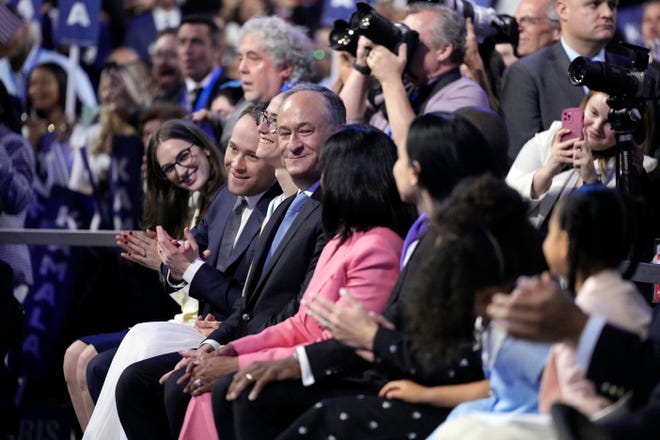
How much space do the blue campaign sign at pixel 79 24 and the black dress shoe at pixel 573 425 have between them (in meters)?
7.15

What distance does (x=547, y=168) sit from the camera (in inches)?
186

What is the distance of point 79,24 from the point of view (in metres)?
9.27

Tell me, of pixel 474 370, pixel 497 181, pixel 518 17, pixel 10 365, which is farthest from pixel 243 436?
pixel 518 17

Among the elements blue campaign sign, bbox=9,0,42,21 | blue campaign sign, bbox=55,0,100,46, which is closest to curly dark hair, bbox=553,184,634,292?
blue campaign sign, bbox=55,0,100,46

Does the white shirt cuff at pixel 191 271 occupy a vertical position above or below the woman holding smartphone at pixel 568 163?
below

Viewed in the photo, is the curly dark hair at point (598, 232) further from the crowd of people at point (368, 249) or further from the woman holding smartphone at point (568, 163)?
the woman holding smartphone at point (568, 163)

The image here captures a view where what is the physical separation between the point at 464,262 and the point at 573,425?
0.53 m

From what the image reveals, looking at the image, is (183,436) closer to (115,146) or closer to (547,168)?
(547,168)

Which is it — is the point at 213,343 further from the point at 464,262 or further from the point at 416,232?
the point at 464,262

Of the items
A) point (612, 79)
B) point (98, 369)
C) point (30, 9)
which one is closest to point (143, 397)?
point (98, 369)

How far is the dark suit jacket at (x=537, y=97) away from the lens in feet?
18.4

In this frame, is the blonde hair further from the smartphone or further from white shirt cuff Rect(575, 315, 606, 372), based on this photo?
white shirt cuff Rect(575, 315, 606, 372)

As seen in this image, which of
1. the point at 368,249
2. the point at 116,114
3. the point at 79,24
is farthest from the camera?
the point at 79,24

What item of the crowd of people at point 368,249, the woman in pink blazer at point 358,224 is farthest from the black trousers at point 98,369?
the woman in pink blazer at point 358,224
